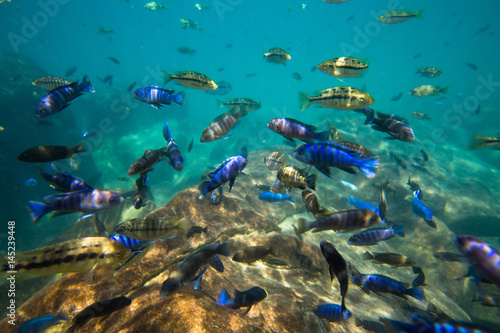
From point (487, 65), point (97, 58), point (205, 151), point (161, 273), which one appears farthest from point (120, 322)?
point (97, 58)

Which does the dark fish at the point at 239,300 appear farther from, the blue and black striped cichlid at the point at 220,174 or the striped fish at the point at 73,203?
the striped fish at the point at 73,203

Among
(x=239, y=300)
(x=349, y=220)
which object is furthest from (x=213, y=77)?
(x=239, y=300)

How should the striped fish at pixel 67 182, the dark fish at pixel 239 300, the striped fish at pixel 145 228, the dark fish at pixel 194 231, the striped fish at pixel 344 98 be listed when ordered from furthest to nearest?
1. the dark fish at pixel 194 231
2. the striped fish at pixel 344 98
3. the striped fish at pixel 67 182
4. the striped fish at pixel 145 228
5. the dark fish at pixel 239 300

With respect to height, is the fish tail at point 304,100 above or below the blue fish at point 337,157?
above

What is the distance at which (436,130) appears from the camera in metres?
25.4

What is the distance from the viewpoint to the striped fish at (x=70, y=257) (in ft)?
5.87

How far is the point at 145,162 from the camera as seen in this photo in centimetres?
310

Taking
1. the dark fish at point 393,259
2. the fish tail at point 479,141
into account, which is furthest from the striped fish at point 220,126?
the fish tail at point 479,141

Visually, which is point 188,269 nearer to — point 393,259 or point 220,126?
point 220,126

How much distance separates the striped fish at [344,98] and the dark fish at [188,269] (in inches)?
115

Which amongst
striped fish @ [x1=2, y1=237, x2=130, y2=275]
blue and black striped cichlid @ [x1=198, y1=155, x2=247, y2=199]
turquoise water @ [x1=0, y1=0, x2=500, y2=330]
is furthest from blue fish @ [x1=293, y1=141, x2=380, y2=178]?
turquoise water @ [x1=0, y1=0, x2=500, y2=330]

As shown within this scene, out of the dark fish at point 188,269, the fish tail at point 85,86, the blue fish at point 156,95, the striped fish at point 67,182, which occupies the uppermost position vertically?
the fish tail at point 85,86

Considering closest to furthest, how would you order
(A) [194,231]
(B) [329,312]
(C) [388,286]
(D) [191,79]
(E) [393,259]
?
(B) [329,312]
(C) [388,286]
(E) [393,259]
(A) [194,231]
(D) [191,79]

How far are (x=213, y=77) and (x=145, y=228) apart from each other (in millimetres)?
80760
